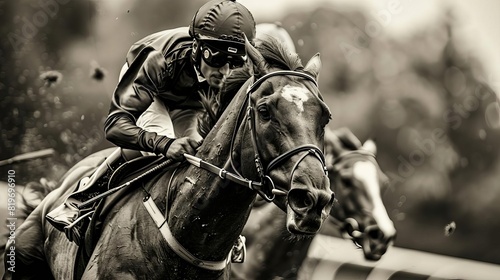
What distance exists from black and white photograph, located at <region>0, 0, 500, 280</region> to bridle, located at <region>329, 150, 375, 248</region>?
0.08ft

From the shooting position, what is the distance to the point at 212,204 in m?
4.66

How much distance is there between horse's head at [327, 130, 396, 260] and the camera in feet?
26.3

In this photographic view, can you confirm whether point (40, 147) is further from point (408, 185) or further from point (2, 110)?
point (408, 185)

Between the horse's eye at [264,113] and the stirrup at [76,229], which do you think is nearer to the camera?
the horse's eye at [264,113]

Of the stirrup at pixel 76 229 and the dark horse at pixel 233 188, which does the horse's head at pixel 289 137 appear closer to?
the dark horse at pixel 233 188

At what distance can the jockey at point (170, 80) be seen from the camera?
16.5 feet

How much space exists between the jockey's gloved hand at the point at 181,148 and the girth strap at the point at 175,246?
292mm

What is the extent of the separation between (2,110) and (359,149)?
303 cm

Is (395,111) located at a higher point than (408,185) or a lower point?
higher

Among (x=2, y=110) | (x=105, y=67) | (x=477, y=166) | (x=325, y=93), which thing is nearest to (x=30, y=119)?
(x=2, y=110)

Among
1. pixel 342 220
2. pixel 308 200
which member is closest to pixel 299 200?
pixel 308 200

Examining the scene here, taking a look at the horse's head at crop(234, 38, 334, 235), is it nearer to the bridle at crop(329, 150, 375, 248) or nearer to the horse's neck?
the horse's neck

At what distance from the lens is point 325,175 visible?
13.6 feet

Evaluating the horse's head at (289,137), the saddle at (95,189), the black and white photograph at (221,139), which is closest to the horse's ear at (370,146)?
the black and white photograph at (221,139)
